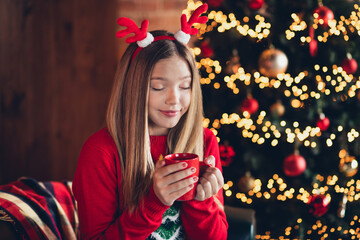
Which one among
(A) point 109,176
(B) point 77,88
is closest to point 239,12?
(A) point 109,176

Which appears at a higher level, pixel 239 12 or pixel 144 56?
pixel 239 12

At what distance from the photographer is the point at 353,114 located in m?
1.96

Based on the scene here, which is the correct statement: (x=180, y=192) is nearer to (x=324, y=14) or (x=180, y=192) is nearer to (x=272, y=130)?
(x=272, y=130)

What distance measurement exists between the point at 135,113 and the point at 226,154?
3.17 ft

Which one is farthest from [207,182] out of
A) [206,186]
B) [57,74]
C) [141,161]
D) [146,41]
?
[57,74]

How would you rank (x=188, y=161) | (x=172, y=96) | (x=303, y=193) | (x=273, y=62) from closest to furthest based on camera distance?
1. (x=188, y=161)
2. (x=172, y=96)
3. (x=273, y=62)
4. (x=303, y=193)

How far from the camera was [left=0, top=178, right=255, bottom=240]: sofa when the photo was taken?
1136 mm

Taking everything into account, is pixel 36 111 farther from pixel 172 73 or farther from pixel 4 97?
pixel 172 73

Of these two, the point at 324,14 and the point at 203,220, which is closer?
the point at 203,220

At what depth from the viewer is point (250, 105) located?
1846 millimetres

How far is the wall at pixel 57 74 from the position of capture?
8.50ft

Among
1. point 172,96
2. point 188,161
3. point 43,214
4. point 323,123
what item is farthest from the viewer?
point 323,123

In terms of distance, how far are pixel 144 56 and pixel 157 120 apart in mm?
211

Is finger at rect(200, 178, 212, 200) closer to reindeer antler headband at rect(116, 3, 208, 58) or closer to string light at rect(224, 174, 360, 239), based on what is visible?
reindeer antler headband at rect(116, 3, 208, 58)
